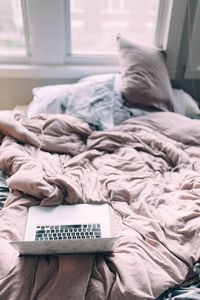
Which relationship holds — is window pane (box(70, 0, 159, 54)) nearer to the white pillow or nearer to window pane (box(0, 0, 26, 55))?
window pane (box(0, 0, 26, 55))

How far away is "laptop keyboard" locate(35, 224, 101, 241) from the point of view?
0.95 m

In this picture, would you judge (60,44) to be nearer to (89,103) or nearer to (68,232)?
(89,103)

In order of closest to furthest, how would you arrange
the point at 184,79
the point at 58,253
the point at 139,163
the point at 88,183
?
the point at 58,253 → the point at 88,183 → the point at 139,163 → the point at 184,79

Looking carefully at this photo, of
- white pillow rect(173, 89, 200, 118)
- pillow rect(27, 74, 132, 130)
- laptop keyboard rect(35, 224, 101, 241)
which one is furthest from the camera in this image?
white pillow rect(173, 89, 200, 118)

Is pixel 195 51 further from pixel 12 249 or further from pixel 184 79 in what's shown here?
pixel 12 249

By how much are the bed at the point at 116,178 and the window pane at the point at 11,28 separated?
1.67 ft

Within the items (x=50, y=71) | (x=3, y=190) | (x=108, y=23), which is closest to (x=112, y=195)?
(x=3, y=190)

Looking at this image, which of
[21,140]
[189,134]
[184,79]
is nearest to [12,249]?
[21,140]

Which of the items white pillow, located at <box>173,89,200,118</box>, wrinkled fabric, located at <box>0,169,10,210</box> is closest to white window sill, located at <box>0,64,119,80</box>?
white pillow, located at <box>173,89,200,118</box>

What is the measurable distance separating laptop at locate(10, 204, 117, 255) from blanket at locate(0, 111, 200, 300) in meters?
0.03

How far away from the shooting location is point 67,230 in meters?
0.97

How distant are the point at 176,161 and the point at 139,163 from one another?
0.19 meters

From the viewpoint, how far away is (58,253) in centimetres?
90

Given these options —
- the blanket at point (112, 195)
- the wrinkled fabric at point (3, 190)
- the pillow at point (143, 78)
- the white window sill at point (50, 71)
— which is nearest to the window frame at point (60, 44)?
the white window sill at point (50, 71)
